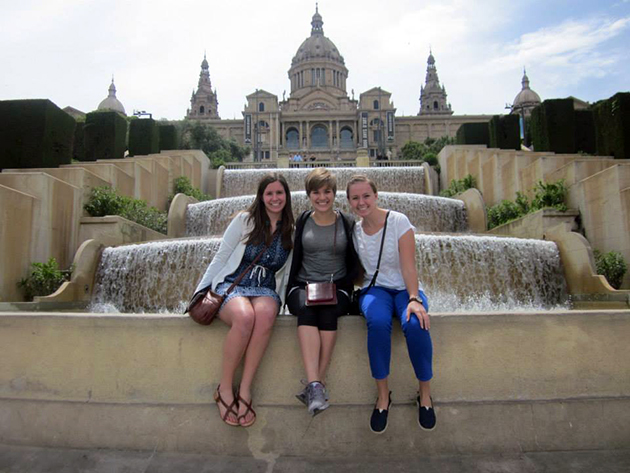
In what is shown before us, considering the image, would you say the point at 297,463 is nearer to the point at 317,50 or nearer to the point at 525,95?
the point at 525,95

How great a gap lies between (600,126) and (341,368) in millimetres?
14143

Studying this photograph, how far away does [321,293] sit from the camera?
9.42 feet

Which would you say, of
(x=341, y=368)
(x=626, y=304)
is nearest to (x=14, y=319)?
(x=341, y=368)

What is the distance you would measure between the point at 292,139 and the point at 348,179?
63256 millimetres

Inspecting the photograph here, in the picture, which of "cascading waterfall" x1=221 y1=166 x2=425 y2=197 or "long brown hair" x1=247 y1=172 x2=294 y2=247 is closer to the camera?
"long brown hair" x1=247 y1=172 x2=294 y2=247

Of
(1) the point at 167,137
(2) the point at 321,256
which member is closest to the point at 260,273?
(2) the point at 321,256

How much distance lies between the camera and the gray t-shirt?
3143mm

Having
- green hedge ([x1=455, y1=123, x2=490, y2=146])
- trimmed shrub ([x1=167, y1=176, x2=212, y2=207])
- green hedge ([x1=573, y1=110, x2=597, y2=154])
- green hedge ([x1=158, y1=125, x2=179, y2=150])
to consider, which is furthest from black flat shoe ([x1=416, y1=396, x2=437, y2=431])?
green hedge ([x1=158, y1=125, x2=179, y2=150])

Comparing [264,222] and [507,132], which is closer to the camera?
[264,222]

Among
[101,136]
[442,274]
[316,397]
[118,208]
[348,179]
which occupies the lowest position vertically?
[316,397]

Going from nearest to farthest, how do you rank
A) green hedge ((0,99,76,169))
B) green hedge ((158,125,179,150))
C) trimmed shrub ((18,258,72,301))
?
trimmed shrub ((18,258,72,301)), green hedge ((0,99,76,169)), green hedge ((158,125,179,150))

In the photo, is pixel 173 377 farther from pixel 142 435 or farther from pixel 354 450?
pixel 354 450

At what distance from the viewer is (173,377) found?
9.61 feet

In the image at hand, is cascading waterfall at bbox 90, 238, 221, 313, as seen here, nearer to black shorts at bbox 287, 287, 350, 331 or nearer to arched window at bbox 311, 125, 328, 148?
black shorts at bbox 287, 287, 350, 331
